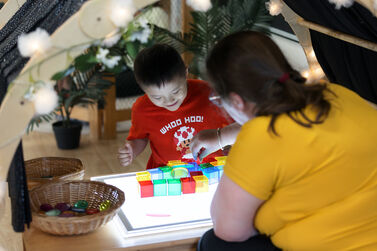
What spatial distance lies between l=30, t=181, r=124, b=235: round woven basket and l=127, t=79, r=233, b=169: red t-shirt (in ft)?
1.83

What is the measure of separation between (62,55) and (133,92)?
3.31 meters

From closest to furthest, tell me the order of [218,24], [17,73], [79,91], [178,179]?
[17,73] < [178,179] < [218,24] < [79,91]

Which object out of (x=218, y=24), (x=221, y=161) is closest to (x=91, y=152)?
(x=218, y=24)

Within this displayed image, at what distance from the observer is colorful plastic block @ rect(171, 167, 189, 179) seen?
1847 millimetres

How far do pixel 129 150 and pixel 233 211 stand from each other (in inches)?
36.3

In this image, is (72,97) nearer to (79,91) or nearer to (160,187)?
(79,91)

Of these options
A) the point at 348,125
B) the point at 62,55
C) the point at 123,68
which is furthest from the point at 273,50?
the point at 123,68

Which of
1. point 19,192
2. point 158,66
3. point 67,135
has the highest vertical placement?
point 158,66

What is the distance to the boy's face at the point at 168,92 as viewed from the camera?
1.91 metres

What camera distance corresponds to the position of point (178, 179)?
179 centimetres

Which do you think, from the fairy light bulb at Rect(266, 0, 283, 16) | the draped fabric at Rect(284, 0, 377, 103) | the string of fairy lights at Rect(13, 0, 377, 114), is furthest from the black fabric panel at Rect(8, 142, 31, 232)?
the fairy light bulb at Rect(266, 0, 283, 16)

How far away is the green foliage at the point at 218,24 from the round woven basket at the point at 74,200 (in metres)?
2.16

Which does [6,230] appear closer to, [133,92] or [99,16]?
[99,16]

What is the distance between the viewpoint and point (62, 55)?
1261mm
